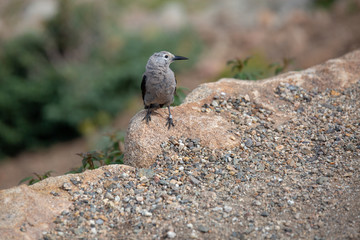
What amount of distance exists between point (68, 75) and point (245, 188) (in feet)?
26.2

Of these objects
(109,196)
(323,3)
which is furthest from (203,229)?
(323,3)

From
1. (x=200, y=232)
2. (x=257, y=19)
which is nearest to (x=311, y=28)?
(x=257, y=19)

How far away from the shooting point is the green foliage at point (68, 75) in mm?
10258

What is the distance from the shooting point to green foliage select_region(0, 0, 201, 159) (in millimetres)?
10258

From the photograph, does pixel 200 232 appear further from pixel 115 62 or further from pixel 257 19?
pixel 257 19

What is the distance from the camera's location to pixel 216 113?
434 cm

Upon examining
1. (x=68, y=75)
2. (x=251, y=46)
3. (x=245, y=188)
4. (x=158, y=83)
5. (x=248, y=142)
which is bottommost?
(x=245, y=188)

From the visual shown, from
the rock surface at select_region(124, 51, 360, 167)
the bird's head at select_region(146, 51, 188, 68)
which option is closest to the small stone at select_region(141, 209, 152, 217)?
the rock surface at select_region(124, 51, 360, 167)

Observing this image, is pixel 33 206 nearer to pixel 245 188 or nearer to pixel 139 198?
pixel 139 198

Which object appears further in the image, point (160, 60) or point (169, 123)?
point (160, 60)

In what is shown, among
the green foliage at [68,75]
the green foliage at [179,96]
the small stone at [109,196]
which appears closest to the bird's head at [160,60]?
the green foliage at [179,96]

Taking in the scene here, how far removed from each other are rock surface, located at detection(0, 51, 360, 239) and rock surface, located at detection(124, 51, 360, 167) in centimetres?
2

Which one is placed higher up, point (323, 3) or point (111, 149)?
point (323, 3)

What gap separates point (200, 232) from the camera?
2988 millimetres
